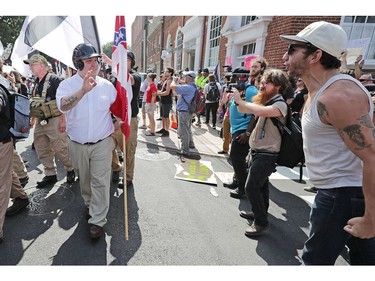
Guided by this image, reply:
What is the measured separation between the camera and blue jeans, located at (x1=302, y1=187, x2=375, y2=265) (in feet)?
4.96

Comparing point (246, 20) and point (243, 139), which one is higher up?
point (246, 20)

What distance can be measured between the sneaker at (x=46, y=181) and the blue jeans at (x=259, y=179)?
3035 millimetres

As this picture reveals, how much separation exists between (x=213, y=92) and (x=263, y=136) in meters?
5.53

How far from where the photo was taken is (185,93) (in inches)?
204

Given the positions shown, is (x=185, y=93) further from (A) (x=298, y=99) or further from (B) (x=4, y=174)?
(B) (x=4, y=174)

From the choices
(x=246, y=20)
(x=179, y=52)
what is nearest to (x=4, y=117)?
(x=246, y=20)

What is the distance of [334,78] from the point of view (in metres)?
1.44

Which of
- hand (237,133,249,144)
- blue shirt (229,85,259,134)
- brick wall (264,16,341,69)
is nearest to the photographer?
hand (237,133,249,144)

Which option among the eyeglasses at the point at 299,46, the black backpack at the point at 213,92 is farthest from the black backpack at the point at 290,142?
the black backpack at the point at 213,92

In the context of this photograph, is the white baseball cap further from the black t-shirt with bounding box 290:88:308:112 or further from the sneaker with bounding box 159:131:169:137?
the sneaker with bounding box 159:131:169:137

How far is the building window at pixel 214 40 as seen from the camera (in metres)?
11.8

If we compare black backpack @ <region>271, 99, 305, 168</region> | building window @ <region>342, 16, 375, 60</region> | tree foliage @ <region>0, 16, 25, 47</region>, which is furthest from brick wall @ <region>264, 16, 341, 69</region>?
tree foliage @ <region>0, 16, 25, 47</region>

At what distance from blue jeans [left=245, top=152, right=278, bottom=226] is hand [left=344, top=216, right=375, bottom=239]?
4.28 feet
